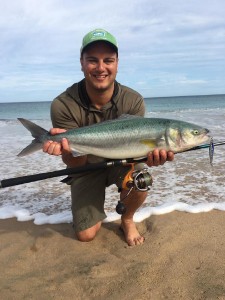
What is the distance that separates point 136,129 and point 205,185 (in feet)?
9.15

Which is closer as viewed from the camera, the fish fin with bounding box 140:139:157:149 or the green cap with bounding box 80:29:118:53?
the fish fin with bounding box 140:139:157:149

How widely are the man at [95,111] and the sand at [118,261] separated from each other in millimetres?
223

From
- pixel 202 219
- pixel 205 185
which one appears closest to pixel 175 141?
pixel 202 219

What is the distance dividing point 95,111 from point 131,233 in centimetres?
A: 142

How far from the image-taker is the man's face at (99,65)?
140 inches

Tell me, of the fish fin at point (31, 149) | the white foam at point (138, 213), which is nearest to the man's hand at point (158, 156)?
the fish fin at point (31, 149)

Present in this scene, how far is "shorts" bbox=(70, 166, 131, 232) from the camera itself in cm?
391

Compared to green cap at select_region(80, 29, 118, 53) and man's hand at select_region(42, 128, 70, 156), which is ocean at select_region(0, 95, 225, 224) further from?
green cap at select_region(80, 29, 118, 53)

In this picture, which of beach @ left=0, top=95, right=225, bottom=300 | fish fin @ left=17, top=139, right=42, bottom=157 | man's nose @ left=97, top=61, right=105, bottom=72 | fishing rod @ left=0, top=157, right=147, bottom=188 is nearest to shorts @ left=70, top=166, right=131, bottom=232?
beach @ left=0, top=95, right=225, bottom=300

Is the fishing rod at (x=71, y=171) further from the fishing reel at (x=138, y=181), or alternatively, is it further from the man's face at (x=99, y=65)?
the man's face at (x=99, y=65)

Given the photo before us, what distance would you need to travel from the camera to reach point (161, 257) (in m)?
3.16

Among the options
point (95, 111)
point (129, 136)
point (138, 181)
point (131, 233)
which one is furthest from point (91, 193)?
point (129, 136)

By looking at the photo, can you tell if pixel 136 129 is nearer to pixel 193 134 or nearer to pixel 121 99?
pixel 193 134

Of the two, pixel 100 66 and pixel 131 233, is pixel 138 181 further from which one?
pixel 100 66
